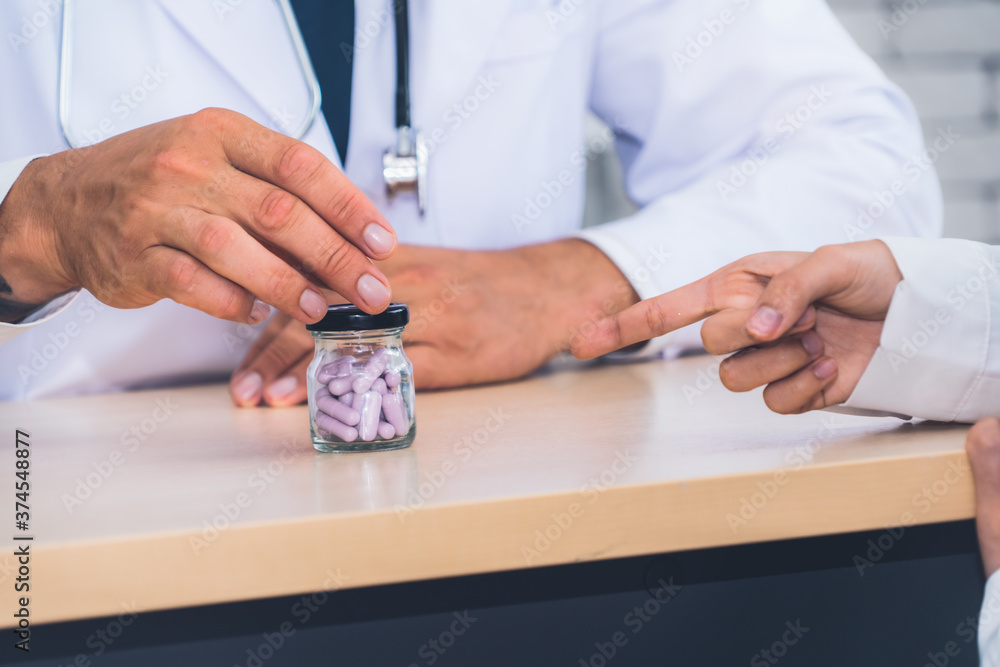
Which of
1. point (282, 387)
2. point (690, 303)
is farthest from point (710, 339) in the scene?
point (282, 387)

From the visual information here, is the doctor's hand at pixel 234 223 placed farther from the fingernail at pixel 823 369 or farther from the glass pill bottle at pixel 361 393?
the fingernail at pixel 823 369

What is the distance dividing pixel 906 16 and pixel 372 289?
1.95m

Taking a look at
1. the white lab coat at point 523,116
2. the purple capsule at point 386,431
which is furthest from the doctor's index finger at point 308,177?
the white lab coat at point 523,116

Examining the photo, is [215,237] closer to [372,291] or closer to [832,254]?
[372,291]

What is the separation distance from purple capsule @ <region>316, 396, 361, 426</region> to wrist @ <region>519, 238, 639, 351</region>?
0.33 metres

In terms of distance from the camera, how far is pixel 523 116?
949mm

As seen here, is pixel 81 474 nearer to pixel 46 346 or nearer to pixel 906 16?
pixel 46 346

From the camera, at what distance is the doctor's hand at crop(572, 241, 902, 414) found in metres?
0.48

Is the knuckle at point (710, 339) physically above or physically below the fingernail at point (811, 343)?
above

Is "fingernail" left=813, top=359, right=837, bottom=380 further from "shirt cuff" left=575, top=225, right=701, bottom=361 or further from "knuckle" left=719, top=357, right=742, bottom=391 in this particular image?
"shirt cuff" left=575, top=225, right=701, bottom=361

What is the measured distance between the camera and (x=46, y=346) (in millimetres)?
838

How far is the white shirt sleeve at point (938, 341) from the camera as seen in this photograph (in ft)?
1.57

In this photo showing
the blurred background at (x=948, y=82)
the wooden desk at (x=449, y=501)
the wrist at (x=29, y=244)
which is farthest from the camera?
the blurred background at (x=948, y=82)

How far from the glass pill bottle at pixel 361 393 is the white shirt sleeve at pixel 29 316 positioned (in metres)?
0.23
